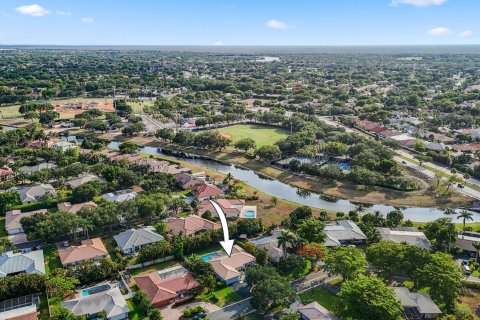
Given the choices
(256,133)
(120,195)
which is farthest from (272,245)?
(256,133)

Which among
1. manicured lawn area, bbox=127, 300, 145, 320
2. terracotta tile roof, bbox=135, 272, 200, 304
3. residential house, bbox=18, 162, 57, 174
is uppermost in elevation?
residential house, bbox=18, 162, 57, 174

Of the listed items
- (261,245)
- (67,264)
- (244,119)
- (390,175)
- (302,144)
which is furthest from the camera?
(244,119)

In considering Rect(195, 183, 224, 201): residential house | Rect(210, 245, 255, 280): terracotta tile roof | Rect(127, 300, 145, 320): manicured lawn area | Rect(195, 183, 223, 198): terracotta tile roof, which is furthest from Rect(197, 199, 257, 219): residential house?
Rect(127, 300, 145, 320): manicured lawn area

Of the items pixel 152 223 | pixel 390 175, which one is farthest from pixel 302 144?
pixel 152 223

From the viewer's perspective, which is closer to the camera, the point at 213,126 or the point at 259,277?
the point at 259,277

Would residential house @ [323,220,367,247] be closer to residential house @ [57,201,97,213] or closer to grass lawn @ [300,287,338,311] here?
grass lawn @ [300,287,338,311]

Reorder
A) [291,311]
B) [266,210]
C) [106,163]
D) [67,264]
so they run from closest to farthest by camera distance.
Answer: [291,311], [67,264], [266,210], [106,163]

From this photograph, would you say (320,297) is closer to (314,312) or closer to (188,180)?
(314,312)

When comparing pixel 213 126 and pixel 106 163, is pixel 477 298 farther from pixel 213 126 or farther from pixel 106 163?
pixel 213 126
